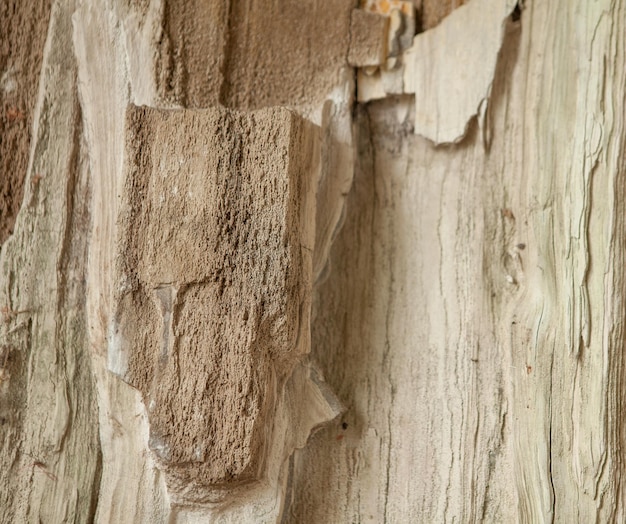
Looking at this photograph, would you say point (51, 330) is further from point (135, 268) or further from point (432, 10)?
point (432, 10)

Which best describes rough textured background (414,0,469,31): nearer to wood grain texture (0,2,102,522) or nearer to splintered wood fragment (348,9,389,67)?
splintered wood fragment (348,9,389,67)

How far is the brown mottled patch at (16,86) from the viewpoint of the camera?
4.45 feet

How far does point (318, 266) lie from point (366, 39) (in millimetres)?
460

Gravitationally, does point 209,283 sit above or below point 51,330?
above

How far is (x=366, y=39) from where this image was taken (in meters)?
1.42

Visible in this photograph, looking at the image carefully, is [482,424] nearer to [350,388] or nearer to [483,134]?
[350,388]

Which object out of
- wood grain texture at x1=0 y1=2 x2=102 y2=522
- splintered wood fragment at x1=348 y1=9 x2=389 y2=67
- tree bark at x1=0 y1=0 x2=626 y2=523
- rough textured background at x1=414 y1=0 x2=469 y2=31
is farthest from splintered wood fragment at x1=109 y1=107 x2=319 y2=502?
rough textured background at x1=414 y1=0 x2=469 y2=31

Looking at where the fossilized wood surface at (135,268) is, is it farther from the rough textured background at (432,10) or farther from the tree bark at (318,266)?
the rough textured background at (432,10)

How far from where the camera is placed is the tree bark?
119 centimetres

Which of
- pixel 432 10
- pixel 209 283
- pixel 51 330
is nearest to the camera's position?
pixel 209 283

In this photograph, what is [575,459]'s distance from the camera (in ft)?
4.01

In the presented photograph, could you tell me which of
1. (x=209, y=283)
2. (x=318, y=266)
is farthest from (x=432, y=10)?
(x=209, y=283)

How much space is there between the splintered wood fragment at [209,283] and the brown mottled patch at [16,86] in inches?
10.9

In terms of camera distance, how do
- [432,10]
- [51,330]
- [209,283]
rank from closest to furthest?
[209,283] → [51,330] → [432,10]
